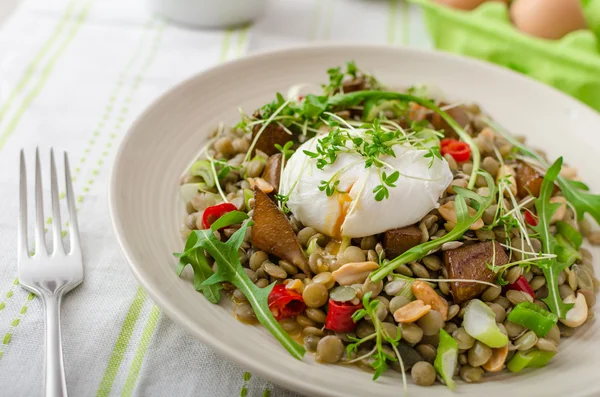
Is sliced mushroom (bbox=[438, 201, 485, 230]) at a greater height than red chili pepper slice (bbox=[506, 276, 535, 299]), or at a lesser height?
greater

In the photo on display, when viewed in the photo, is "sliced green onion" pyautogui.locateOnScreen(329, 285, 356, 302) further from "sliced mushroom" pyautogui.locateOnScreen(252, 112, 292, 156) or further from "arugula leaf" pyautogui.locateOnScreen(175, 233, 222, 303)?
"sliced mushroom" pyautogui.locateOnScreen(252, 112, 292, 156)

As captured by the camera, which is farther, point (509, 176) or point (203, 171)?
point (203, 171)

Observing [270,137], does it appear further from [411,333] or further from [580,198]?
[580,198]

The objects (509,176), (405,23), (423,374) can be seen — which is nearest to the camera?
(423,374)

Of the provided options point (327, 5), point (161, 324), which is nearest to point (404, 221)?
point (161, 324)

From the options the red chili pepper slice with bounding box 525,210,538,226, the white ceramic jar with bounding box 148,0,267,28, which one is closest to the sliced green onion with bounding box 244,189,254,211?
the red chili pepper slice with bounding box 525,210,538,226

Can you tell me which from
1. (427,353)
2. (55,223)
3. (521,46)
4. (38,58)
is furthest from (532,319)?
(38,58)

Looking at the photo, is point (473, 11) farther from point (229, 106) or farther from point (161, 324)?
point (161, 324)
